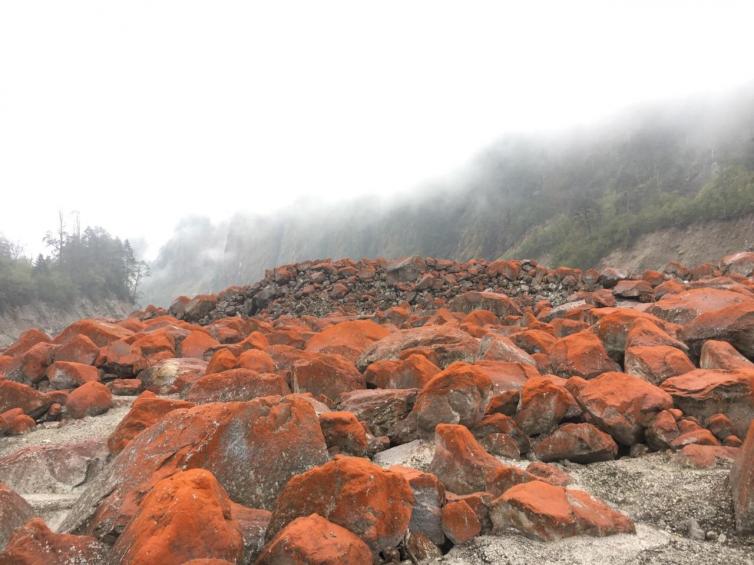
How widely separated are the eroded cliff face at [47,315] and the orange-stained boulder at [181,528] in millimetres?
48181

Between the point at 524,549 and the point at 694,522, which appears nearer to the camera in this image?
the point at 524,549

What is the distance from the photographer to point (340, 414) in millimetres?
4645

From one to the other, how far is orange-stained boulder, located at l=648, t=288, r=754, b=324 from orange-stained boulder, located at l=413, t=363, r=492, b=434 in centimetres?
555

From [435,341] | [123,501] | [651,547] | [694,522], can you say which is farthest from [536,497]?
[435,341]

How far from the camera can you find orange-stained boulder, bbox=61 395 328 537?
363 cm

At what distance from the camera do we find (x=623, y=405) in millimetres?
5266

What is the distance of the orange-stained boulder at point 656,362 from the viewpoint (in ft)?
20.4

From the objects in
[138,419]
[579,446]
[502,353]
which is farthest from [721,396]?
[138,419]

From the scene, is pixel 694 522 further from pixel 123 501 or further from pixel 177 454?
pixel 123 501

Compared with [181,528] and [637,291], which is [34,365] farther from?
[637,291]

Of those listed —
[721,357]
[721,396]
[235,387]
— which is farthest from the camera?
[721,357]

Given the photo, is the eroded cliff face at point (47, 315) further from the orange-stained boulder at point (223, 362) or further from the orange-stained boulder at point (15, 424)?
the orange-stained boulder at point (223, 362)

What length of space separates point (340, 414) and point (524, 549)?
6.31 feet

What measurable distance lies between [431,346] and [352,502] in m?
4.70
